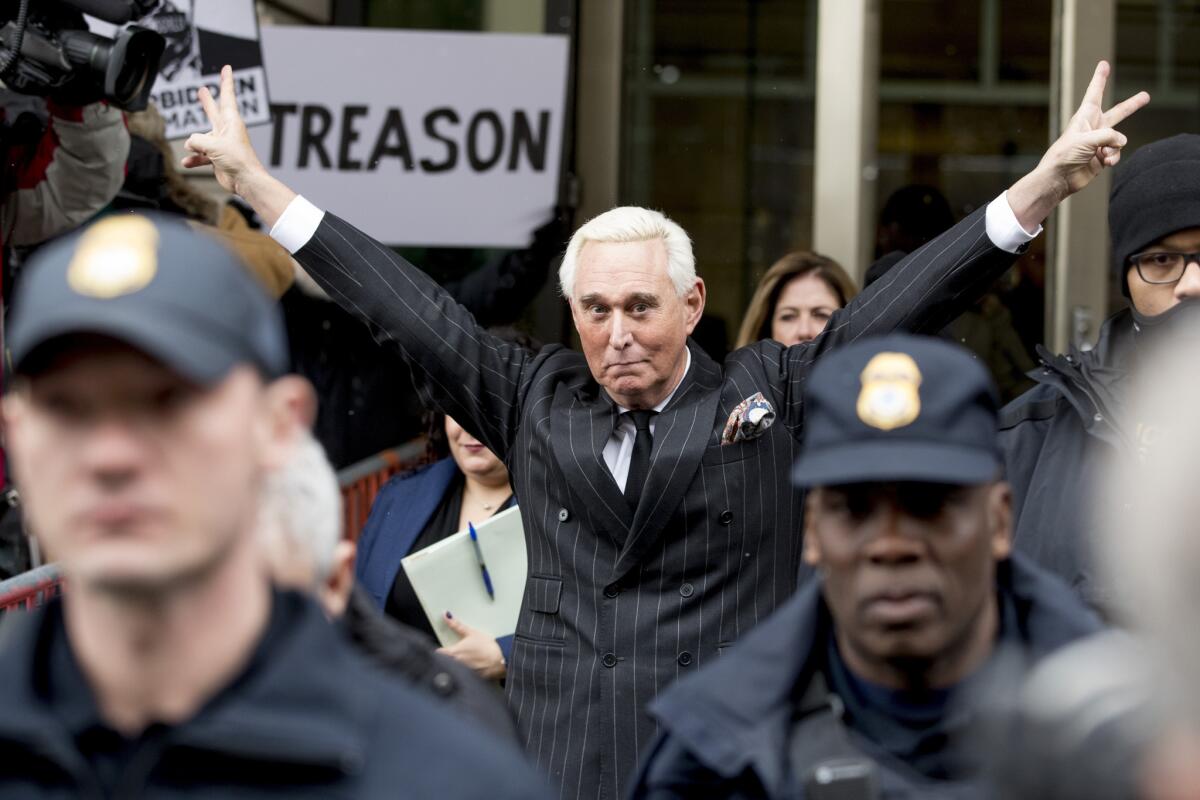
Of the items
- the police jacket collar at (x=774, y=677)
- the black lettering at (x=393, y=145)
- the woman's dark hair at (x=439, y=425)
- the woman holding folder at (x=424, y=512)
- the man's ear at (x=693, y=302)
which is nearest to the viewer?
the police jacket collar at (x=774, y=677)

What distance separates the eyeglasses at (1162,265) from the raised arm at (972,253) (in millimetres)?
235

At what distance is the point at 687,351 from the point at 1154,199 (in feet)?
3.37

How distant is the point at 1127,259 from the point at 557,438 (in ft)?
4.10

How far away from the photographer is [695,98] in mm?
7223

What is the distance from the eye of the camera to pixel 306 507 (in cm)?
219

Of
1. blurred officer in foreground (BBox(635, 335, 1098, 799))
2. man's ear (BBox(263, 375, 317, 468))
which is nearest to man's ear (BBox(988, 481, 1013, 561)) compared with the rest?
blurred officer in foreground (BBox(635, 335, 1098, 799))

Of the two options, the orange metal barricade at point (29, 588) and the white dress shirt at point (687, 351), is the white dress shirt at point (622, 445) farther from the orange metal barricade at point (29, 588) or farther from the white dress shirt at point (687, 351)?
the orange metal barricade at point (29, 588)

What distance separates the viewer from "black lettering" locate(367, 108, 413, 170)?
6.59 meters

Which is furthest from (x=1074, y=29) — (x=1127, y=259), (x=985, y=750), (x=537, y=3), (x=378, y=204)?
(x=985, y=750)

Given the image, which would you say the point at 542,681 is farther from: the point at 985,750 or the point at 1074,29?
the point at 1074,29

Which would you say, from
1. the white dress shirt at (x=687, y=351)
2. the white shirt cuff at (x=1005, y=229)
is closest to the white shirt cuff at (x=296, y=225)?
the white dress shirt at (x=687, y=351)

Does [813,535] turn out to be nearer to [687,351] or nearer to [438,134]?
[687,351]

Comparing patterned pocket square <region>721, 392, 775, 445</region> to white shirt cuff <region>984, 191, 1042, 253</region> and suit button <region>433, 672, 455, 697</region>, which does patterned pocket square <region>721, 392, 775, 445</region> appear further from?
suit button <region>433, 672, 455, 697</region>

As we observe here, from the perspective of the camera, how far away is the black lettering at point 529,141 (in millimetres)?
6629
